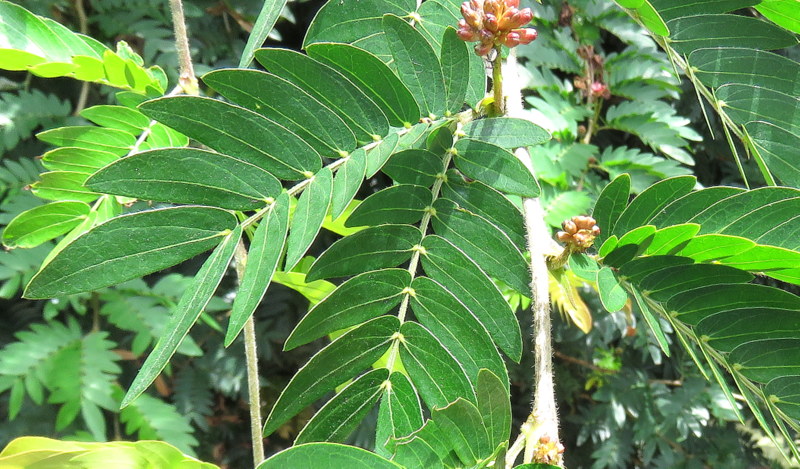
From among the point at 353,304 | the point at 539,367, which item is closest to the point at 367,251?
the point at 353,304

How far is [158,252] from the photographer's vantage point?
15.1 inches

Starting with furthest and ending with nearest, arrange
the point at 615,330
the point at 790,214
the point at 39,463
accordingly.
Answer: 1. the point at 615,330
2. the point at 790,214
3. the point at 39,463

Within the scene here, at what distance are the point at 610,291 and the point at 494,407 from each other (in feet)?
0.48

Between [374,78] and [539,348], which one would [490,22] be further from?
[539,348]

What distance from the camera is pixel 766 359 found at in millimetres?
430

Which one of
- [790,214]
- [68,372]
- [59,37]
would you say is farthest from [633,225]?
[68,372]

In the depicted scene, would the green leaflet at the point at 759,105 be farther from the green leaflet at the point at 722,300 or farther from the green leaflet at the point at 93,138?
the green leaflet at the point at 93,138

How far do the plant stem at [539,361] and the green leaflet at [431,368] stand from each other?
0.04m

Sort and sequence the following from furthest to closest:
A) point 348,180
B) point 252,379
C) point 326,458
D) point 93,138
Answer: point 93,138
point 252,379
point 348,180
point 326,458

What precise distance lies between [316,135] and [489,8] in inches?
A: 5.5

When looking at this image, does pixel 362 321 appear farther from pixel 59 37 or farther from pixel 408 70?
pixel 59 37

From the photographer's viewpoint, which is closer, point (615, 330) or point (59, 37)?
point (59, 37)

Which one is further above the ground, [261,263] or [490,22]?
[490,22]

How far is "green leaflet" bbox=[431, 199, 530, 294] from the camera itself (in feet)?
1.51
